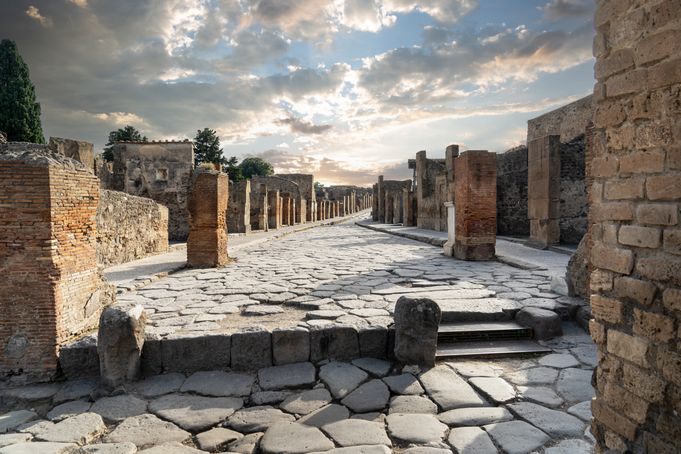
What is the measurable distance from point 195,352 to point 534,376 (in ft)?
9.49

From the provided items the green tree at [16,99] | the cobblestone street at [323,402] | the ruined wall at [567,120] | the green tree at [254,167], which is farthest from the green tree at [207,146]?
the cobblestone street at [323,402]

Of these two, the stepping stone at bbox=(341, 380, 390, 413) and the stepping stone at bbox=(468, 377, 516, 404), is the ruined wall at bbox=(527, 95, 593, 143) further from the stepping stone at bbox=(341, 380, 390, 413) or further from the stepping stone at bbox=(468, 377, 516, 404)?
the stepping stone at bbox=(341, 380, 390, 413)

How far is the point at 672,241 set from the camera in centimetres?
175

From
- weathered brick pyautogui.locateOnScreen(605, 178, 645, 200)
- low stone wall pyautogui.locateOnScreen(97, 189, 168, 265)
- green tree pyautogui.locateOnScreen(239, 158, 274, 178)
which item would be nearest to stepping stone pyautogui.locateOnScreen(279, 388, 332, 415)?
weathered brick pyautogui.locateOnScreen(605, 178, 645, 200)

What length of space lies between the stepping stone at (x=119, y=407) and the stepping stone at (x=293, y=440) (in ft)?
3.46

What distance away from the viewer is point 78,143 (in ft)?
30.8

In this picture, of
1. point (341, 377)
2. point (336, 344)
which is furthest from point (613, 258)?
point (336, 344)

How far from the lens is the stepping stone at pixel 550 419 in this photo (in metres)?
2.41

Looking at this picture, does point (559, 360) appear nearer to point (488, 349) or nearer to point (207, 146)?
point (488, 349)

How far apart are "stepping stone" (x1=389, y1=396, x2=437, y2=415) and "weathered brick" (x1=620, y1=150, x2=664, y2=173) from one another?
76.4 inches

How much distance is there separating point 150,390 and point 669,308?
3476mm

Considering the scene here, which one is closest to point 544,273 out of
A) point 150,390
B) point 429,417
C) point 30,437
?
point 429,417

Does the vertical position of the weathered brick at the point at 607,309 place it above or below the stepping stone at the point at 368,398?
above

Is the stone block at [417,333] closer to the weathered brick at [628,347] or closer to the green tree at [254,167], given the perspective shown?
the weathered brick at [628,347]
